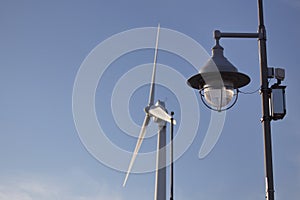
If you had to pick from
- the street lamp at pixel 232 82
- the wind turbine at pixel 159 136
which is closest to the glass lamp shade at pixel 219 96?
the street lamp at pixel 232 82

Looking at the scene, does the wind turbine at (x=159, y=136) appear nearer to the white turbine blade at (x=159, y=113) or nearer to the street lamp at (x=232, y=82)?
the white turbine blade at (x=159, y=113)

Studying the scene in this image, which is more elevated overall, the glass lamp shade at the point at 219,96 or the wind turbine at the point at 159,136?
the wind turbine at the point at 159,136

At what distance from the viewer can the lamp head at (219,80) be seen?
1392 centimetres

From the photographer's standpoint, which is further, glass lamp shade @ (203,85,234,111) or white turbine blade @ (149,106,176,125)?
white turbine blade @ (149,106,176,125)

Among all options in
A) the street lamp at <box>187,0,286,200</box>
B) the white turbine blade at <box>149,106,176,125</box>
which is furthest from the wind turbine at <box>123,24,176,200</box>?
the street lamp at <box>187,0,286,200</box>

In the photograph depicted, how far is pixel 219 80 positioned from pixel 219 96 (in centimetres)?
35

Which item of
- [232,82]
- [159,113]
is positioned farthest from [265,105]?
[159,113]

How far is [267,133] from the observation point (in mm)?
13148

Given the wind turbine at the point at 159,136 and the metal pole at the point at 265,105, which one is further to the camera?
the wind turbine at the point at 159,136

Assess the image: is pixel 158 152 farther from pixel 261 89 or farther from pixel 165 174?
pixel 261 89

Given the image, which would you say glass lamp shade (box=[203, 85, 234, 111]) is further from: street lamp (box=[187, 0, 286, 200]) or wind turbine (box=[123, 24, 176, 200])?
wind turbine (box=[123, 24, 176, 200])

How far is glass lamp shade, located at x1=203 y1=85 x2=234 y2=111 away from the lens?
14031 millimetres

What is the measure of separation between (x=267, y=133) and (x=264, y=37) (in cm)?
221

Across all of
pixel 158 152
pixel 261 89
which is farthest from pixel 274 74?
pixel 158 152
